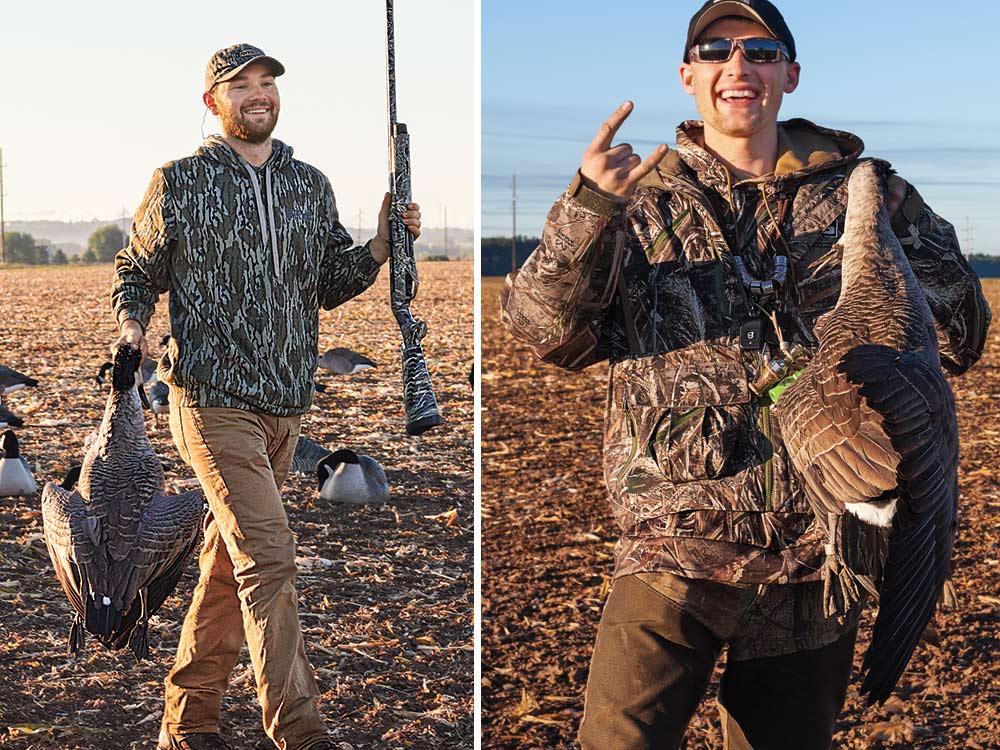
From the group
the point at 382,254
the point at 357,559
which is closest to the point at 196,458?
the point at 382,254

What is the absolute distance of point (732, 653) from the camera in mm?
3471

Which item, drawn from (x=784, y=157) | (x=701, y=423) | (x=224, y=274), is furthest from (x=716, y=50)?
(x=224, y=274)

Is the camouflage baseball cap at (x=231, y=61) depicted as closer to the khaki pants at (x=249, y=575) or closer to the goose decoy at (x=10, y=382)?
the khaki pants at (x=249, y=575)

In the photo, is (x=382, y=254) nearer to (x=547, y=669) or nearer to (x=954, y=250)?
(x=954, y=250)

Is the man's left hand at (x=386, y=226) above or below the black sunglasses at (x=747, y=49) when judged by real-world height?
below

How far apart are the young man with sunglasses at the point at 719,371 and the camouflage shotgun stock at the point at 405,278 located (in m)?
1.13

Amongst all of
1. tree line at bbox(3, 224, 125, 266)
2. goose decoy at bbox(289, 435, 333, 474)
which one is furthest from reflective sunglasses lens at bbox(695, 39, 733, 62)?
tree line at bbox(3, 224, 125, 266)

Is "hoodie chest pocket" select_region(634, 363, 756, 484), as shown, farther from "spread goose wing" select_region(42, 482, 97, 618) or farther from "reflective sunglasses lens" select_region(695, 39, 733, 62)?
"spread goose wing" select_region(42, 482, 97, 618)

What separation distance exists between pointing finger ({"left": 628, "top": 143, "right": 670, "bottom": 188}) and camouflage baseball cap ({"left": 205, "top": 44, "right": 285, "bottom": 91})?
2.22 meters

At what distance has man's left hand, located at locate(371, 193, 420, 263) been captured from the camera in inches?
190

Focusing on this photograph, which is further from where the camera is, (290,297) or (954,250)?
(290,297)

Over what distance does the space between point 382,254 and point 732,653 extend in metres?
2.24

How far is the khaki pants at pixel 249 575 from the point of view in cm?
456

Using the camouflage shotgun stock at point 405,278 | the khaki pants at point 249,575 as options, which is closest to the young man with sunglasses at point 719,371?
the camouflage shotgun stock at point 405,278
